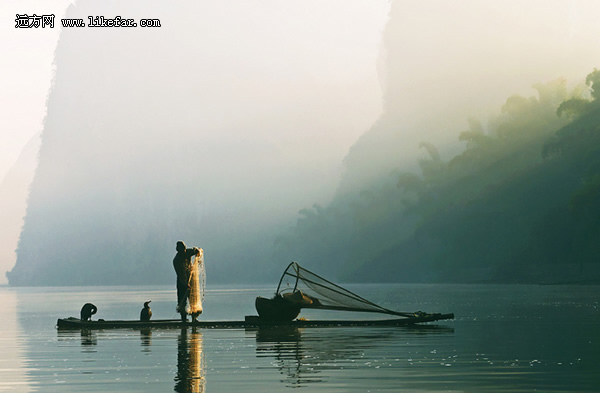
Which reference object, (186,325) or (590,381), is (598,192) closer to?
(186,325)

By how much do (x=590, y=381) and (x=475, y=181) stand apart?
140828mm

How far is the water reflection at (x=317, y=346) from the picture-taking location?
64.4ft

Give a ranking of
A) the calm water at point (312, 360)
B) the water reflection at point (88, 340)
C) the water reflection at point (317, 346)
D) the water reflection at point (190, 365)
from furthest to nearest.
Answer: the water reflection at point (88, 340)
the water reflection at point (317, 346)
the calm water at point (312, 360)
the water reflection at point (190, 365)

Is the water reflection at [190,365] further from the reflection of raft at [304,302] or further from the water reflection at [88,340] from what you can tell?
the reflection of raft at [304,302]

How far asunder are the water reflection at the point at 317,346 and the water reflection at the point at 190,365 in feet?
5.30

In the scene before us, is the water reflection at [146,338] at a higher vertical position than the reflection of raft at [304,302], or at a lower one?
lower

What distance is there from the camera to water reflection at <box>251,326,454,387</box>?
1964 cm

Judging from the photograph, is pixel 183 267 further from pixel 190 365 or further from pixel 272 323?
pixel 190 365

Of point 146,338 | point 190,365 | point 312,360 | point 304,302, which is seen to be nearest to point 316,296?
point 304,302

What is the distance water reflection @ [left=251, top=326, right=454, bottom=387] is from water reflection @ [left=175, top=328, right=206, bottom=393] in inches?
63.6

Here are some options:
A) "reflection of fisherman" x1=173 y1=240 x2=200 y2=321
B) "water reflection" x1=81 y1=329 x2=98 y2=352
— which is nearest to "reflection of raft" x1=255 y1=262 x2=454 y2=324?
"reflection of fisherman" x1=173 y1=240 x2=200 y2=321

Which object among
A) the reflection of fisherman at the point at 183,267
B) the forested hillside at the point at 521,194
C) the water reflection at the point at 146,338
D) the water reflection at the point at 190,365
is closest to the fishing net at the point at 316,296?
the reflection of fisherman at the point at 183,267

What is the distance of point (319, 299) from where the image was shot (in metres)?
34.7

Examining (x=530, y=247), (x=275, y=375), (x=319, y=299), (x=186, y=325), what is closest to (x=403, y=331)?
(x=319, y=299)
